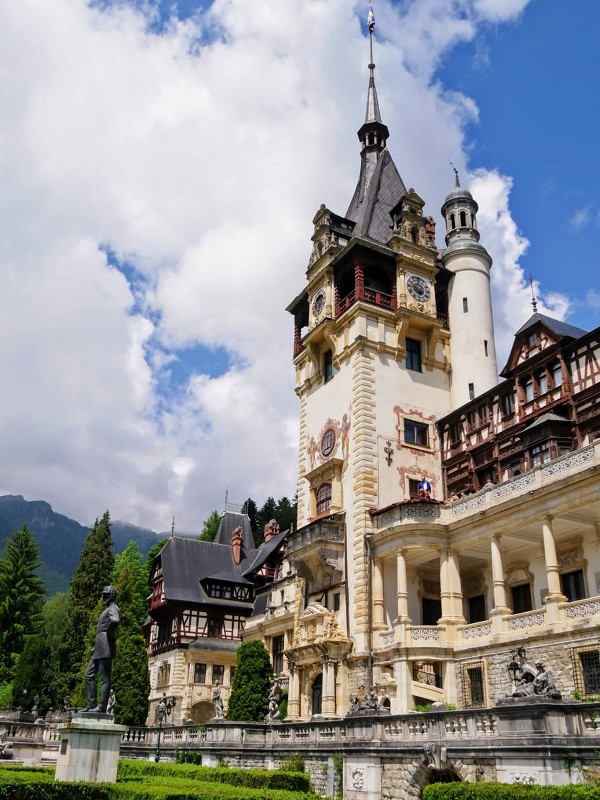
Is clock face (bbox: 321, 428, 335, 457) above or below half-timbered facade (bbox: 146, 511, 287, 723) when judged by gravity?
above

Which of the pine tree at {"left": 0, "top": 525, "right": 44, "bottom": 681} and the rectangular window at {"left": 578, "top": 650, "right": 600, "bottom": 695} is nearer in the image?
the rectangular window at {"left": 578, "top": 650, "right": 600, "bottom": 695}

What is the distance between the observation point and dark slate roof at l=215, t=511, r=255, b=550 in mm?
71500

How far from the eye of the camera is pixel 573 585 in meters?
30.1

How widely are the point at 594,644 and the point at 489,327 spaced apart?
22.5 m

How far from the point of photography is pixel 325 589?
125 feet

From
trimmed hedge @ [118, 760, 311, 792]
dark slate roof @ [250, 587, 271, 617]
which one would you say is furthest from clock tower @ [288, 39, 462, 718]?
dark slate roof @ [250, 587, 271, 617]

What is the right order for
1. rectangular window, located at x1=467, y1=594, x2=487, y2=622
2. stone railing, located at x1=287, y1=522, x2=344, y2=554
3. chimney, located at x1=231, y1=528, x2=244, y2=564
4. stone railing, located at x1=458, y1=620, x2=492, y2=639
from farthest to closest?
1. chimney, located at x1=231, y1=528, x2=244, y2=564
2. stone railing, located at x1=287, y1=522, x2=344, y2=554
3. rectangular window, located at x1=467, y1=594, x2=487, y2=622
4. stone railing, located at x1=458, y1=620, x2=492, y2=639

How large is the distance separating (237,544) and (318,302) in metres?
30.9

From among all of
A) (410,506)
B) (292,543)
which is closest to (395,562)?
(410,506)

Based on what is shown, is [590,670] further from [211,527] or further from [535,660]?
[211,527]

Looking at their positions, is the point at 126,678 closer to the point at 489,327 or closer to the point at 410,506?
the point at 410,506

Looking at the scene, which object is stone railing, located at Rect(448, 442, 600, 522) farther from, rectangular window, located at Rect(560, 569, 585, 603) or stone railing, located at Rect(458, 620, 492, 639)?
stone railing, located at Rect(458, 620, 492, 639)

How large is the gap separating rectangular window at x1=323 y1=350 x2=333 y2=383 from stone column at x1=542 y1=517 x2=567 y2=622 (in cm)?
1806

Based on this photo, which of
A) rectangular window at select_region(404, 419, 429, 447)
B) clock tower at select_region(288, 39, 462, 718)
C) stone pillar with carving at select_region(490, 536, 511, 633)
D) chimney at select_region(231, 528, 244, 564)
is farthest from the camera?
chimney at select_region(231, 528, 244, 564)
